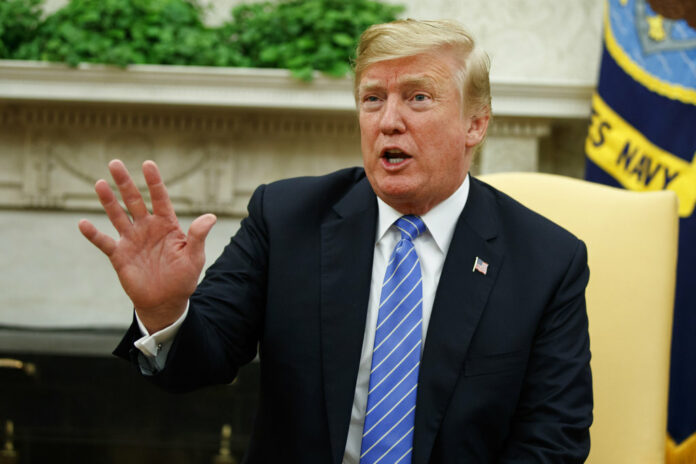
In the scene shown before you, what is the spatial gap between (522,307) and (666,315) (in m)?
0.32

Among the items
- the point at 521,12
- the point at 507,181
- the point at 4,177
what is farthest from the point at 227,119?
the point at 507,181

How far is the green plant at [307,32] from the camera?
106 inches

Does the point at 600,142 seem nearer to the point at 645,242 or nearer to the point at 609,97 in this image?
the point at 609,97

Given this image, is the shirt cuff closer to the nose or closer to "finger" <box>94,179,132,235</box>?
"finger" <box>94,179,132,235</box>

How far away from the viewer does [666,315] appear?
1.29 m

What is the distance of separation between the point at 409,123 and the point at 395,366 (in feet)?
1.22

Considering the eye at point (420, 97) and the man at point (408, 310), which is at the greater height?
the eye at point (420, 97)

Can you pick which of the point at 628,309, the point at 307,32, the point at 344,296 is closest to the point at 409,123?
the point at 344,296

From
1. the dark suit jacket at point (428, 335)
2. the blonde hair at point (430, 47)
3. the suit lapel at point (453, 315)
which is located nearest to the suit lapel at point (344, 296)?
the dark suit jacket at point (428, 335)

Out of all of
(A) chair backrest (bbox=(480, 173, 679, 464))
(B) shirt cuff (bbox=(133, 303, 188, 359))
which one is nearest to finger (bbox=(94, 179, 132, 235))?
(B) shirt cuff (bbox=(133, 303, 188, 359))

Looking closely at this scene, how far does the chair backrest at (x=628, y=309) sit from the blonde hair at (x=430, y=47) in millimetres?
338

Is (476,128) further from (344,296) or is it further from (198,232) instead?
(198,232)

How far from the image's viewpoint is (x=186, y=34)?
2.79 m

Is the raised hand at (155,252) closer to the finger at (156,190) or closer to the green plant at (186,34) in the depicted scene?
the finger at (156,190)
